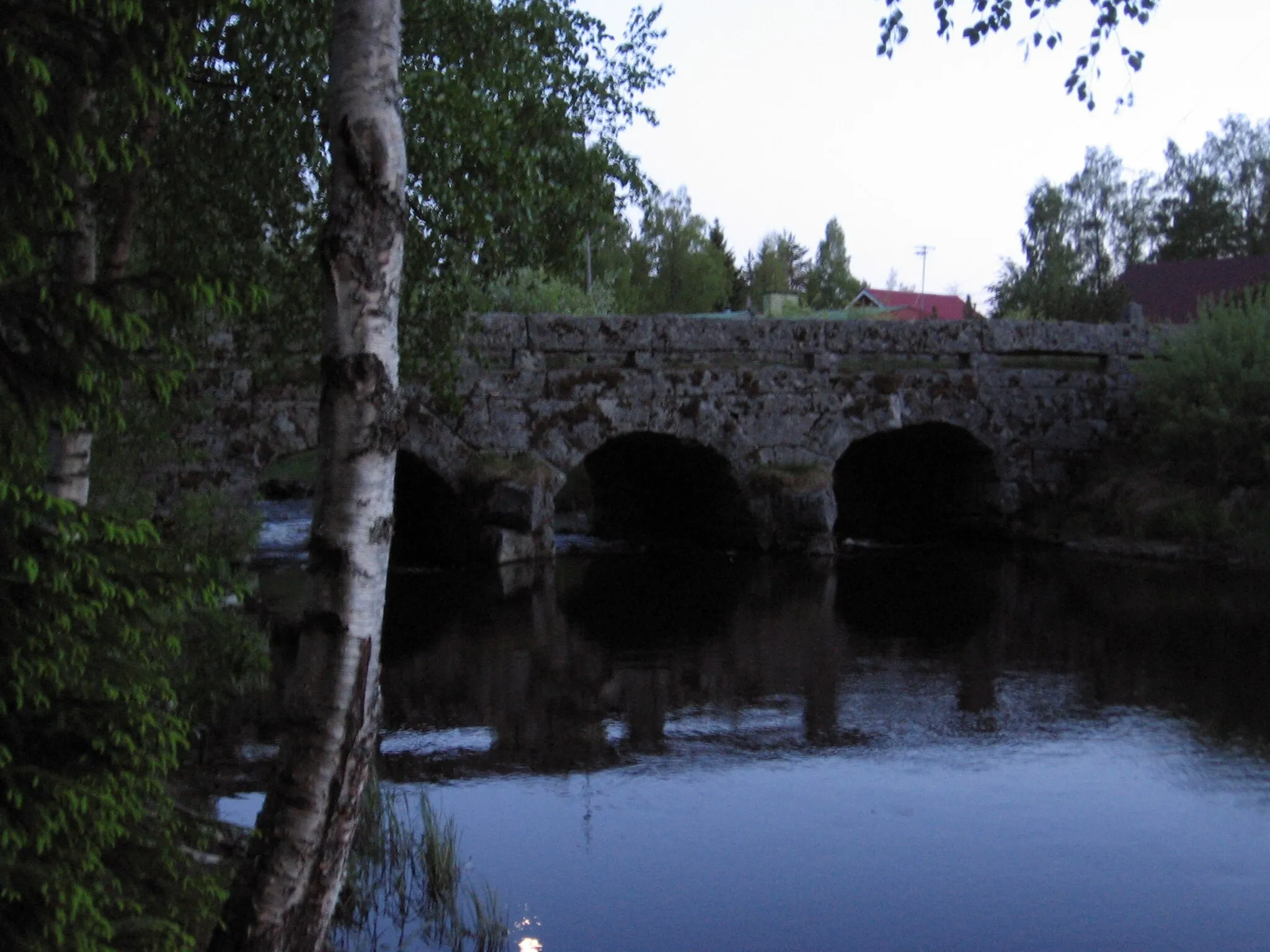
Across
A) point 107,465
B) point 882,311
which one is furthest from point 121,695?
point 882,311

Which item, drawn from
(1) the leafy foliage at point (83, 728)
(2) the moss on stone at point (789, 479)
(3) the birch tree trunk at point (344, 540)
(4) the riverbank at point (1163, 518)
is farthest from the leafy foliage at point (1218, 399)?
(1) the leafy foliage at point (83, 728)

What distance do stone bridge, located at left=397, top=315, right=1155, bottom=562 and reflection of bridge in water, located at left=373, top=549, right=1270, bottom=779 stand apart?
1.54 meters

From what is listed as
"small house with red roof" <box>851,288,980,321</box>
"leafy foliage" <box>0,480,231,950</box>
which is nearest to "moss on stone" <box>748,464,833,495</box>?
"leafy foliage" <box>0,480,231,950</box>

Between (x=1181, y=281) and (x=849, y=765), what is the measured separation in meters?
41.3

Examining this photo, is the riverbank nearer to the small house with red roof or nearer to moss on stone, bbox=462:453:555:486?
moss on stone, bbox=462:453:555:486

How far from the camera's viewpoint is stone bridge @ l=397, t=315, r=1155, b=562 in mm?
15266

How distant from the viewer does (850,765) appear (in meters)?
7.10

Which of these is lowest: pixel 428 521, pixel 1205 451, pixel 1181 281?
pixel 428 521

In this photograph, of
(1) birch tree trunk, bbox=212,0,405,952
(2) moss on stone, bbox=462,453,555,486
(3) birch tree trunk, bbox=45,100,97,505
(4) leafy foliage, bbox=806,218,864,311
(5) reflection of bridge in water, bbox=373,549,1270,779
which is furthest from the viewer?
(4) leafy foliage, bbox=806,218,864,311

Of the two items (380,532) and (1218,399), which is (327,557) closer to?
(380,532)

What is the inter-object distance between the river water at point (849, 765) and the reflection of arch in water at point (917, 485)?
5.34 metres

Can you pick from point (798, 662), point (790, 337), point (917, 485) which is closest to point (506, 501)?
point (790, 337)

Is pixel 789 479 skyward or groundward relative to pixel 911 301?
groundward

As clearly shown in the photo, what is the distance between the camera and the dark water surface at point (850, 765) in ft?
16.9
